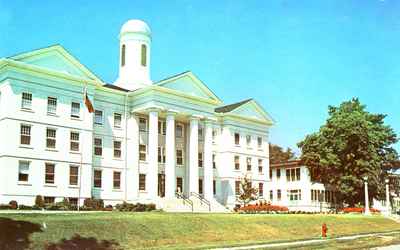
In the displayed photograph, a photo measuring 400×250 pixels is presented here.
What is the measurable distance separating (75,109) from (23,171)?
23.4ft

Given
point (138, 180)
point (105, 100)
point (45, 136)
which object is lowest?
point (138, 180)

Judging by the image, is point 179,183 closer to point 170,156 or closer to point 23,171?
point 170,156

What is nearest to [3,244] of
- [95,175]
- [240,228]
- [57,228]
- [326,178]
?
[57,228]

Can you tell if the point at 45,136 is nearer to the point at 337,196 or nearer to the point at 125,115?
the point at 125,115

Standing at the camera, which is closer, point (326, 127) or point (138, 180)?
point (138, 180)

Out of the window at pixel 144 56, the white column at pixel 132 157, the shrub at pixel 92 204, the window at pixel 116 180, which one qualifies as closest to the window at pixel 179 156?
the white column at pixel 132 157

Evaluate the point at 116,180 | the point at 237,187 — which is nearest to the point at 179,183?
the point at 116,180

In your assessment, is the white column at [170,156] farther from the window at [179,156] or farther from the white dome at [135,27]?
the white dome at [135,27]

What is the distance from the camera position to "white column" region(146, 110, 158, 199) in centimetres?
4656

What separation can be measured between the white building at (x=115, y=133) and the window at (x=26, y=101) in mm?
78

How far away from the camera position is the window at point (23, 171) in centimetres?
4034

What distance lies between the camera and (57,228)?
82.9 ft

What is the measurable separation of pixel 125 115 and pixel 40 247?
2758 centimetres

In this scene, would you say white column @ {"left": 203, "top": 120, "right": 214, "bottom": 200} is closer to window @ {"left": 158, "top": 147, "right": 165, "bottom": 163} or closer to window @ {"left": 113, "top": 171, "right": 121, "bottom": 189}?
window @ {"left": 158, "top": 147, "right": 165, "bottom": 163}
